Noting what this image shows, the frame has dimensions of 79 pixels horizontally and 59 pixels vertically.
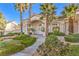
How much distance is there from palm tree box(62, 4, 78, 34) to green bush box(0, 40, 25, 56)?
0.47 m

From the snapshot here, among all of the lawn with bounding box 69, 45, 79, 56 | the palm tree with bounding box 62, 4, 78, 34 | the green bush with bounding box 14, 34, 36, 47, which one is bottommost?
the lawn with bounding box 69, 45, 79, 56

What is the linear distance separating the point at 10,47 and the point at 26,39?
16 cm

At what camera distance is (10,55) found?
64.0 inches

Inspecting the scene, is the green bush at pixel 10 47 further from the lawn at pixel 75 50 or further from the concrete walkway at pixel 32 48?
the lawn at pixel 75 50

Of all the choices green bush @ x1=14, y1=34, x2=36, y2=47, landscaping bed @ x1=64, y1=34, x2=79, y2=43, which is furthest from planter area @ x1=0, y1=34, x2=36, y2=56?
landscaping bed @ x1=64, y1=34, x2=79, y2=43

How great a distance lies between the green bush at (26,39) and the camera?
1.66m

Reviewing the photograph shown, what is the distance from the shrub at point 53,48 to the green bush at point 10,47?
0.18 metres

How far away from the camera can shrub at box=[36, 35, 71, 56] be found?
1636mm

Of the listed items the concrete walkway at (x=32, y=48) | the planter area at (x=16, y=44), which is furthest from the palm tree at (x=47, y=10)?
the planter area at (x=16, y=44)

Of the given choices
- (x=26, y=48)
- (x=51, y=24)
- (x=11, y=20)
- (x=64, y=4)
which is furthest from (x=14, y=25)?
(x=64, y=4)

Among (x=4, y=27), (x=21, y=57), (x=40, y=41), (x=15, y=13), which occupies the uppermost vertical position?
(x=15, y=13)

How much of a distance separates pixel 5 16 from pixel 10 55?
0.35 meters

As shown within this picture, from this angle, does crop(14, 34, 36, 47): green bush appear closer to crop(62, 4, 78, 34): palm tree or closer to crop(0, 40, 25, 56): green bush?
crop(0, 40, 25, 56): green bush

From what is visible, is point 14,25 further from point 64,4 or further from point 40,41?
point 64,4
